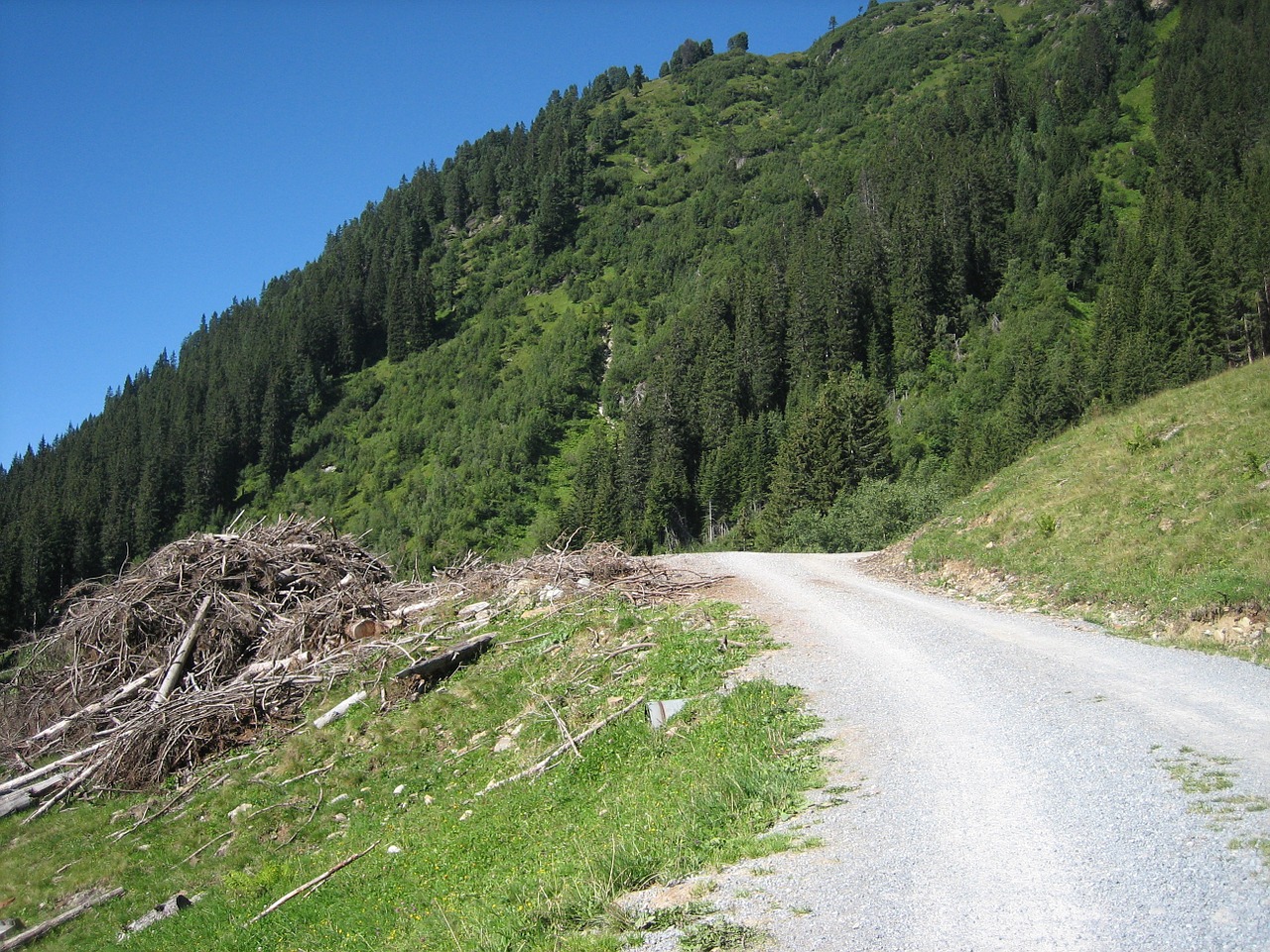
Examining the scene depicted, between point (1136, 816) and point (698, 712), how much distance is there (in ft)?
17.2

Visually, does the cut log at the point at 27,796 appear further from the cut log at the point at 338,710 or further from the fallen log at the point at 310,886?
the fallen log at the point at 310,886

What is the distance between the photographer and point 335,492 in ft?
369

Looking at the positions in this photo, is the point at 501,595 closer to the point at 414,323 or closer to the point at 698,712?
the point at 698,712

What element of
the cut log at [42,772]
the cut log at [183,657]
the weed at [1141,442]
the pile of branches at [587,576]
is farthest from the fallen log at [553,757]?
the weed at [1141,442]

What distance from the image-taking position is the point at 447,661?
587 inches

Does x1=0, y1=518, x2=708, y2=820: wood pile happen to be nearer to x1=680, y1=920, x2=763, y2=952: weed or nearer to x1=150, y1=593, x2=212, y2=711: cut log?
x1=150, y1=593, x2=212, y2=711: cut log

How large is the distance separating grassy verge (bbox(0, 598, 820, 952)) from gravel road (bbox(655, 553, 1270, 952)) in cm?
74

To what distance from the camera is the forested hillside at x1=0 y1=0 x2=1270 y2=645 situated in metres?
66.2

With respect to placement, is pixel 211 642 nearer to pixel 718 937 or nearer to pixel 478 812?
pixel 478 812

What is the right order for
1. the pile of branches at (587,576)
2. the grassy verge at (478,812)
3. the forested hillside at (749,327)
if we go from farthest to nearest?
the forested hillside at (749,327) → the pile of branches at (587,576) → the grassy verge at (478,812)

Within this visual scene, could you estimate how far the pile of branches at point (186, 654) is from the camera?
15.1 metres

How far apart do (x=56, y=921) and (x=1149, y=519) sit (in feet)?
67.1

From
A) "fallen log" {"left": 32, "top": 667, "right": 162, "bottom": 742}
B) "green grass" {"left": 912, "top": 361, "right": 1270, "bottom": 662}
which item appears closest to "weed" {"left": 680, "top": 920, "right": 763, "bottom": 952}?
"green grass" {"left": 912, "top": 361, "right": 1270, "bottom": 662}

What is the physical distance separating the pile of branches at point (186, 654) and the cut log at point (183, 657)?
0.03m
